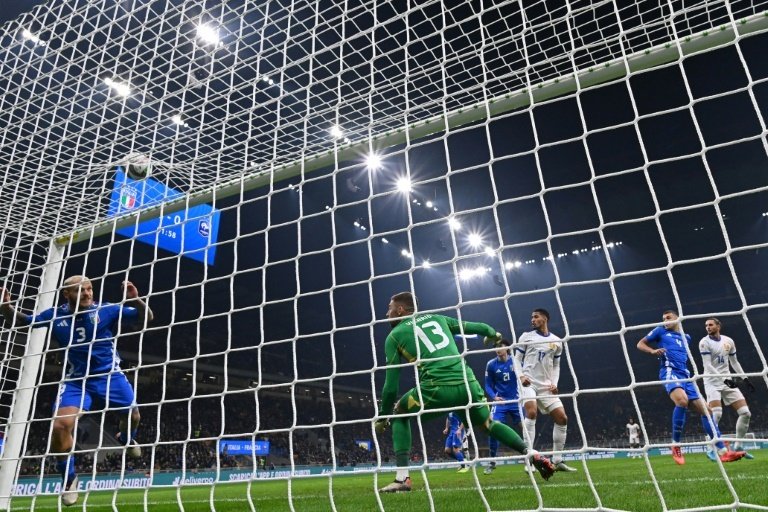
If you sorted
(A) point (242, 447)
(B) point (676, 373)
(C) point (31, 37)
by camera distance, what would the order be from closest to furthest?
(C) point (31, 37) → (B) point (676, 373) → (A) point (242, 447)

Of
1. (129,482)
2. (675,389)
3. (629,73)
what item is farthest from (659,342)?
(129,482)

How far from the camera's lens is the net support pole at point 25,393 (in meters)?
4.50

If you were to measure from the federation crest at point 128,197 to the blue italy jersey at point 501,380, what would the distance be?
16.3ft

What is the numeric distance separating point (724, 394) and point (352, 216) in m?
14.7

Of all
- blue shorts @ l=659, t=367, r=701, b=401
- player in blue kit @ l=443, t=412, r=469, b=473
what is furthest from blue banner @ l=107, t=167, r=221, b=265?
player in blue kit @ l=443, t=412, r=469, b=473

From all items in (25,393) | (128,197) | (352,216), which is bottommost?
(25,393)

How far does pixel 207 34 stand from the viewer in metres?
4.80

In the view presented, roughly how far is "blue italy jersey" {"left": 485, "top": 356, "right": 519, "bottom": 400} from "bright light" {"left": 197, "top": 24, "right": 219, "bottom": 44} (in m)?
5.32

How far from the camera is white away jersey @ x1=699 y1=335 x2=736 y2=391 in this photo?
21.3 feet

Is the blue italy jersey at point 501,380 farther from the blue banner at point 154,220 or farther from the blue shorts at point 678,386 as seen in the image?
the blue banner at point 154,220

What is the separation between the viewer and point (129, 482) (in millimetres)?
13609

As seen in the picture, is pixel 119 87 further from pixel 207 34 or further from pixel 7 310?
pixel 7 310

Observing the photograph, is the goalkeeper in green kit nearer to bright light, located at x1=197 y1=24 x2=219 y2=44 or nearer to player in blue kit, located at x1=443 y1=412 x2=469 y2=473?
bright light, located at x1=197 y1=24 x2=219 y2=44

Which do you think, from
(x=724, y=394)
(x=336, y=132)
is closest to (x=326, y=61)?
(x=336, y=132)
